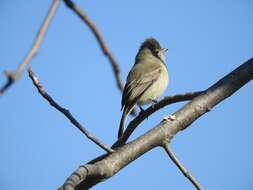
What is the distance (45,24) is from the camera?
1.04 m

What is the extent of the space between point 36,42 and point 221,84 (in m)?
2.74

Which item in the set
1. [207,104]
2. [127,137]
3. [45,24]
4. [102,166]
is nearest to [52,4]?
[45,24]

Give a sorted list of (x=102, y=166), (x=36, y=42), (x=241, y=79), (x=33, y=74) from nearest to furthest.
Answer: (x=36, y=42) → (x=102, y=166) → (x=33, y=74) → (x=241, y=79)

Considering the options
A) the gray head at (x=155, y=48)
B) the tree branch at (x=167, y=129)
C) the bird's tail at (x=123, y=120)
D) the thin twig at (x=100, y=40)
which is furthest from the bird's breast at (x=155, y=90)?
the thin twig at (x=100, y=40)

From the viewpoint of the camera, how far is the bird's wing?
763cm

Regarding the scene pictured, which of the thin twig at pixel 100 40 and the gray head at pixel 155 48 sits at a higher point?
the gray head at pixel 155 48

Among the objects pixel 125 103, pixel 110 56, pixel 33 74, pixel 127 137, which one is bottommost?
pixel 110 56

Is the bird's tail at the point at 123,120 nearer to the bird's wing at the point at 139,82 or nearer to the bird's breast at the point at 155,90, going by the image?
the bird's wing at the point at 139,82

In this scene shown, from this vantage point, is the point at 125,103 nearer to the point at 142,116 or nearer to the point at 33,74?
the point at 142,116

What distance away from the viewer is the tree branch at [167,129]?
2959 mm

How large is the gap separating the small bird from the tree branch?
325 cm

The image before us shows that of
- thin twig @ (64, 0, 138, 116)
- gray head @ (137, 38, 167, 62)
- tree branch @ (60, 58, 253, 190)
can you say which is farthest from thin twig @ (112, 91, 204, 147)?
gray head @ (137, 38, 167, 62)

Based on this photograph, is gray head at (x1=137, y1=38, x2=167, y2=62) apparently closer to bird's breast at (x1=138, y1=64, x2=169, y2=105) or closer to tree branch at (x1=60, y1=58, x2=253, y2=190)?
bird's breast at (x1=138, y1=64, x2=169, y2=105)

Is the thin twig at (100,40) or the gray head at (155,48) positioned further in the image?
the gray head at (155,48)
